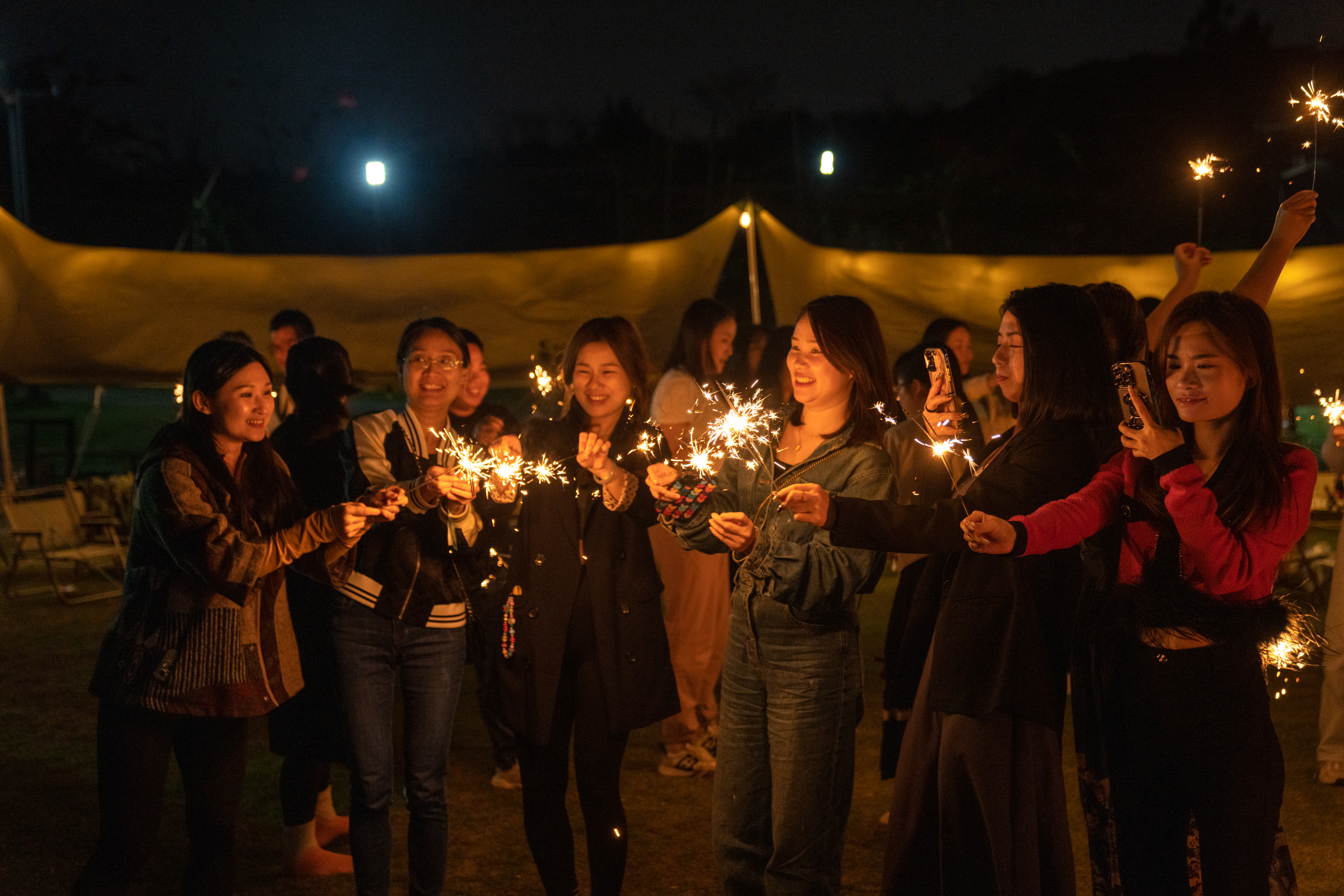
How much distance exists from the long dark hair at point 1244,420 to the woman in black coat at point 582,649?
1.58 m

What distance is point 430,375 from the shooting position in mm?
3738

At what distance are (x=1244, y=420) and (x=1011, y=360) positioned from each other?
63 centimetres

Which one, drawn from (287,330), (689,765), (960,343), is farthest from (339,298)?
(689,765)

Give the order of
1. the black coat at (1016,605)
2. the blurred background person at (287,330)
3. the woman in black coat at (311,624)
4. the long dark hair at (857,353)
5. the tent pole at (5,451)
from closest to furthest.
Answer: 1. the black coat at (1016,605)
2. the long dark hair at (857,353)
3. the woman in black coat at (311,624)
4. the blurred background person at (287,330)
5. the tent pole at (5,451)

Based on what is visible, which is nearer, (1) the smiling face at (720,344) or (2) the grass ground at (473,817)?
(2) the grass ground at (473,817)

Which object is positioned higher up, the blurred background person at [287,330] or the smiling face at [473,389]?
the blurred background person at [287,330]

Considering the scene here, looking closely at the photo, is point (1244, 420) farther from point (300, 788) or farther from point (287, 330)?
point (287, 330)

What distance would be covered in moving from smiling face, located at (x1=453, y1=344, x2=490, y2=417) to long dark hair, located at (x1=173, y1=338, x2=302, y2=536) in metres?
1.20

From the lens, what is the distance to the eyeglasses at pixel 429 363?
374 cm

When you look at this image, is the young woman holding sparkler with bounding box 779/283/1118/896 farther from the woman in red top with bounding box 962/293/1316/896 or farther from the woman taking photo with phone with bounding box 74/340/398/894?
the woman taking photo with phone with bounding box 74/340/398/894

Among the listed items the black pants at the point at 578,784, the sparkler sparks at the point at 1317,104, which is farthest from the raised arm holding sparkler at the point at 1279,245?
the black pants at the point at 578,784

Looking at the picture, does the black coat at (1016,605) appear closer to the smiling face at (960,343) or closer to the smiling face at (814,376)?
the smiling face at (814,376)

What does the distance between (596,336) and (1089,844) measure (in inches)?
87.0

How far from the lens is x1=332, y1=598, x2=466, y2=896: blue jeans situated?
11.3ft
